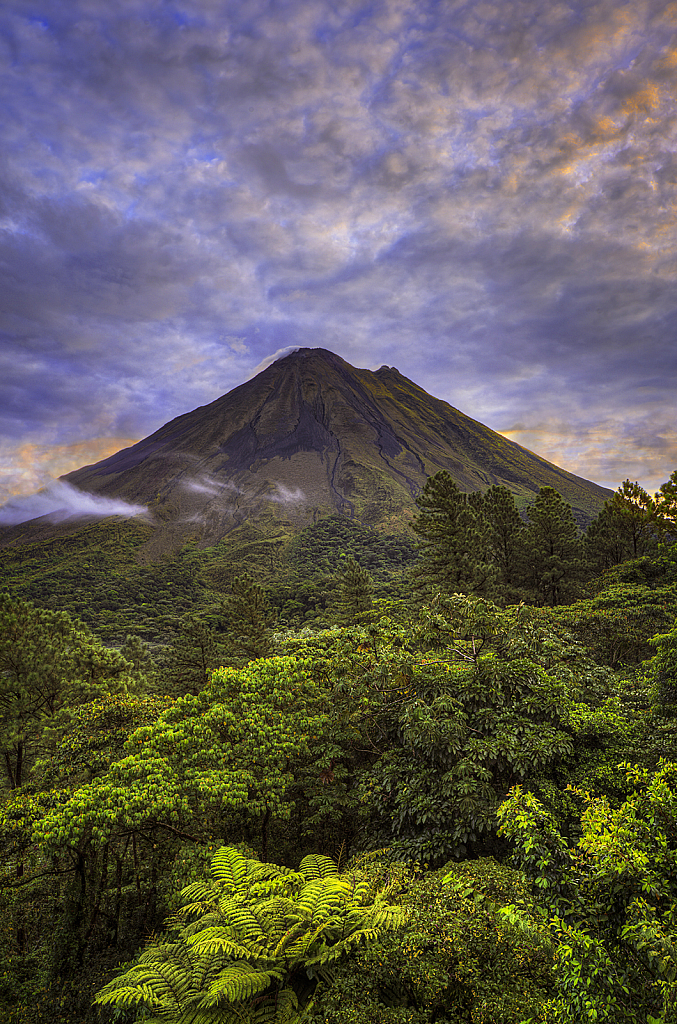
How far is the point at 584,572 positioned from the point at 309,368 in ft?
467

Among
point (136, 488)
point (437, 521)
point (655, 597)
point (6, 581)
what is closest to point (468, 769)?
point (655, 597)

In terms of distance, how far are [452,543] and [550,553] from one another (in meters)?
7.48

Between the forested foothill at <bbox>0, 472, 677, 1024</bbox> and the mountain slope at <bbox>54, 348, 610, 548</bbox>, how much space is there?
8002 centimetres

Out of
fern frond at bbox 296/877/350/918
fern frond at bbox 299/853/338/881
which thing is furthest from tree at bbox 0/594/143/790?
fern frond at bbox 296/877/350/918

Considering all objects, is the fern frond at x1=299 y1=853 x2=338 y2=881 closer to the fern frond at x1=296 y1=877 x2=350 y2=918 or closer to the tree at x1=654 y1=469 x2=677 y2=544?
the fern frond at x1=296 y1=877 x2=350 y2=918

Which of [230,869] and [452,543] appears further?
[452,543]

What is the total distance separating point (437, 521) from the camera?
838 inches

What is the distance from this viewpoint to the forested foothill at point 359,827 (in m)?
3.19

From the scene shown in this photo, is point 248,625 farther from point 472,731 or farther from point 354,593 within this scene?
point 472,731

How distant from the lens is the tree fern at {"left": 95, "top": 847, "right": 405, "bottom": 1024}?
140 inches

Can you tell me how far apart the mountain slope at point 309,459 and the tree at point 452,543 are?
67.0 meters

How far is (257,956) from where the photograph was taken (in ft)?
12.0

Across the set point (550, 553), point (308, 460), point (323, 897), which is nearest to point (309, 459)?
point (308, 460)

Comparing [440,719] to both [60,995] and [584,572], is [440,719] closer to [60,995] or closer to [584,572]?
[60,995]
